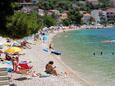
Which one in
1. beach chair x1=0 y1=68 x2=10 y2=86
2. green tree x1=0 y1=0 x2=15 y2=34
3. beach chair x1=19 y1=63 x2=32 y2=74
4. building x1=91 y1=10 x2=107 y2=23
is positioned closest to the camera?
green tree x1=0 y1=0 x2=15 y2=34

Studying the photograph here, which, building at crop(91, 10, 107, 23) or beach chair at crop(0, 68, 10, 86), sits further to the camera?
building at crop(91, 10, 107, 23)

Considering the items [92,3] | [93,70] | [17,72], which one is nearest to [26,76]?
[17,72]

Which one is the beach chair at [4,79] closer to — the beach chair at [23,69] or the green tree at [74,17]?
the beach chair at [23,69]

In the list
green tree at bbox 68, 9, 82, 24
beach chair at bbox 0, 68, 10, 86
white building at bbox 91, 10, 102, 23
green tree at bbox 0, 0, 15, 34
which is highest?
white building at bbox 91, 10, 102, 23

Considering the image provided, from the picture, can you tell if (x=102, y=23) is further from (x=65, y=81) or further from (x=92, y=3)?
(x=65, y=81)

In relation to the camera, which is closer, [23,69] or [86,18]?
[23,69]

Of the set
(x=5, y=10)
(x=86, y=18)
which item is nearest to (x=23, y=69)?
(x=5, y=10)

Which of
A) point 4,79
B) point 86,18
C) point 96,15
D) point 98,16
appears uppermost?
point 96,15

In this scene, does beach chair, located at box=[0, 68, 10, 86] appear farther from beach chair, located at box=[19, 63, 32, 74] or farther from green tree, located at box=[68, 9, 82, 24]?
green tree, located at box=[68, 9, 82, 24]

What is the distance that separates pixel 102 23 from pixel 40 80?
142804 mm

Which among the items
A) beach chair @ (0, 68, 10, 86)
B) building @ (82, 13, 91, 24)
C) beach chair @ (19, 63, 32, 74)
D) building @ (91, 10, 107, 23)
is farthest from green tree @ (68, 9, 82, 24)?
beach chair @ (0, 68, 10, 86)

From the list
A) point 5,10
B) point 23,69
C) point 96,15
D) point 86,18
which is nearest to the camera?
point 5,10

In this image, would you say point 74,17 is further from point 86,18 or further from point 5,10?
point 5,10

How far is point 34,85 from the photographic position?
1917 centimetres
